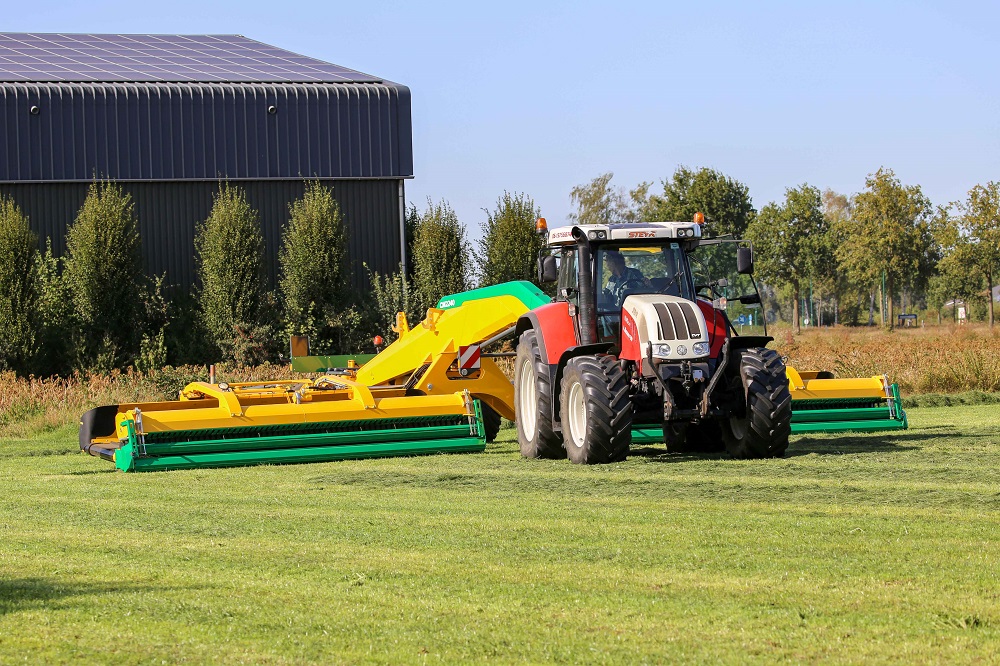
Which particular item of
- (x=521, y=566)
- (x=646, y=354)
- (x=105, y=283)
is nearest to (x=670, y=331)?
(x=646, y=354)

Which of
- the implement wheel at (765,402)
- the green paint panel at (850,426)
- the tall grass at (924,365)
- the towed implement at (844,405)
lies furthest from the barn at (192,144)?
the implement wheel at (765,402)

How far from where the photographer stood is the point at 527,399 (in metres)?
13.8

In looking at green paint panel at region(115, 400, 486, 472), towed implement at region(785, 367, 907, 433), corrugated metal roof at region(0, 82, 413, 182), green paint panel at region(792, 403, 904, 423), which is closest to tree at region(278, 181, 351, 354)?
corrugated metal roof at region(0, 82, 413, 182)

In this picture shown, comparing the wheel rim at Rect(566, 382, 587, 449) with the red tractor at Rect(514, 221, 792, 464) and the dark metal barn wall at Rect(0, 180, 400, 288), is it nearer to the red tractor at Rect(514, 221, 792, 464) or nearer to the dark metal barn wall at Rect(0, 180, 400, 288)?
the red tractor at Rect(514, 221, 792, 464)

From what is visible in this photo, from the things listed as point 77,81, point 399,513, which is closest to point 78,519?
point 399,513

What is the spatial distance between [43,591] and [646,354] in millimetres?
6695

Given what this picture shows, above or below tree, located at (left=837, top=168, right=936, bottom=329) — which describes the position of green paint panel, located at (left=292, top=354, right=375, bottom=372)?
below

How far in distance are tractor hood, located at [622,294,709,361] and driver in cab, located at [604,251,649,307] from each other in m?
0.66

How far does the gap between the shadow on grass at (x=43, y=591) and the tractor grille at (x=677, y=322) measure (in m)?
6.43

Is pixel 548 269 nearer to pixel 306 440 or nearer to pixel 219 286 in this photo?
pixel 306 440

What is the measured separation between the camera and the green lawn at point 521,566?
201 inches

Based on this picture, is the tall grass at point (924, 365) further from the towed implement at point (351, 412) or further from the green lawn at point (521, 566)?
the green lawn at point (521, 566)

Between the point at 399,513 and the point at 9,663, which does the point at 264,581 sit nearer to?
the point at 9,663

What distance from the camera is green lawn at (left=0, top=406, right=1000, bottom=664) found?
5.11m
